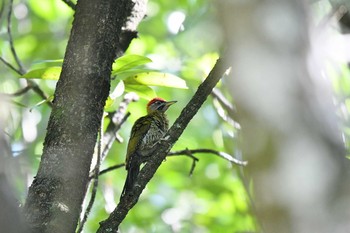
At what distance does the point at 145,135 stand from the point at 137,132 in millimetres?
83

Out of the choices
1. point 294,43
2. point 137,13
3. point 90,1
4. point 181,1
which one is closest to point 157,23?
point 181,1

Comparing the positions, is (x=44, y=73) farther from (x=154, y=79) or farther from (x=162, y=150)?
(x=162, y=150)

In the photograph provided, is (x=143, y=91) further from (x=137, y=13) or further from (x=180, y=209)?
(x=180, y=209)

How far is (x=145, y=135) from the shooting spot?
20.8 feet

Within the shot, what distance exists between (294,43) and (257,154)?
0.26 m

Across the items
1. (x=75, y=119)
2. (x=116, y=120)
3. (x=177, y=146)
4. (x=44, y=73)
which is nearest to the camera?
(x=75, y=119)

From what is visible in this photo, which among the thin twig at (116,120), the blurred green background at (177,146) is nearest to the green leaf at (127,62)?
the thin twig at (116,120)

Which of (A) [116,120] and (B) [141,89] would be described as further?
(A) [116,120]

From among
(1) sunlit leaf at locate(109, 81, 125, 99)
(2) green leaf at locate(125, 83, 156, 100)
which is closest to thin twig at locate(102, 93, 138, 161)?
(2) green leaf at locate(125, 83, 156, 100)

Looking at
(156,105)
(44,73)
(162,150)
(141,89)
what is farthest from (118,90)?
(156,105)

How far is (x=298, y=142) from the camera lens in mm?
1506

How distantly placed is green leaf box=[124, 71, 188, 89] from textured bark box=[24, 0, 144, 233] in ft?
2.42

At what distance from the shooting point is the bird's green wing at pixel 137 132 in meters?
6.17

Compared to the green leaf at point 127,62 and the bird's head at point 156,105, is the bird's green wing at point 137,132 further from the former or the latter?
the green leaf at point 127,62
